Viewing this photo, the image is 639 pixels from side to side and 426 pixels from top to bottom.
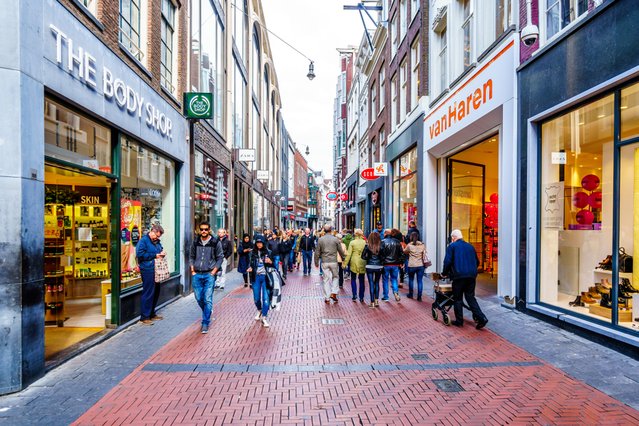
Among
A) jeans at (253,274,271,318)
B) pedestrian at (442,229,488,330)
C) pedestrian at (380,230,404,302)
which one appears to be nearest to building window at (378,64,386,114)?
pedestrian at (380,230,404,302)

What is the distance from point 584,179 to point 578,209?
53cm

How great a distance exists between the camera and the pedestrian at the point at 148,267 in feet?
25.8

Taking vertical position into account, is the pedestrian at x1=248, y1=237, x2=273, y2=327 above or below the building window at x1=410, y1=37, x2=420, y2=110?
below

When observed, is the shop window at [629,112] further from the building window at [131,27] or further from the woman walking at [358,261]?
the building window at [131,27]

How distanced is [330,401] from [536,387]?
2.27 metres

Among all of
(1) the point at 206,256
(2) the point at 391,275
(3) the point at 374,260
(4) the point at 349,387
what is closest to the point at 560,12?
(3) the point at 374,260

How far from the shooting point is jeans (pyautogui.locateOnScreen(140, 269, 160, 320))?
313 inches

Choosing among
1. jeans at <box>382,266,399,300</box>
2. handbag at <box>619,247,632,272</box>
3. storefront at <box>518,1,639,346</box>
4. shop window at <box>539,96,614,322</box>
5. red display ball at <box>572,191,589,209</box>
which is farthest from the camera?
jeans at <box>382,266,399,300</box>

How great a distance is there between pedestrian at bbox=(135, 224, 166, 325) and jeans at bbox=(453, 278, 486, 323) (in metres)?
5.30

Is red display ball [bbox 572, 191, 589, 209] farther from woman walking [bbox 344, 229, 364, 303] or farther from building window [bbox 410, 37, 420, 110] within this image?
building window [bbox 410, 37, 420, 110]

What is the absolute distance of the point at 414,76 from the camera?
1725 centimetres

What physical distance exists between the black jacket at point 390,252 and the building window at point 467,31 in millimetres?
5565

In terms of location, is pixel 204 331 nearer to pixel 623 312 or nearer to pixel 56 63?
pixel 56 63

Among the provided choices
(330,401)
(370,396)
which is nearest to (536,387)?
(370,396)
